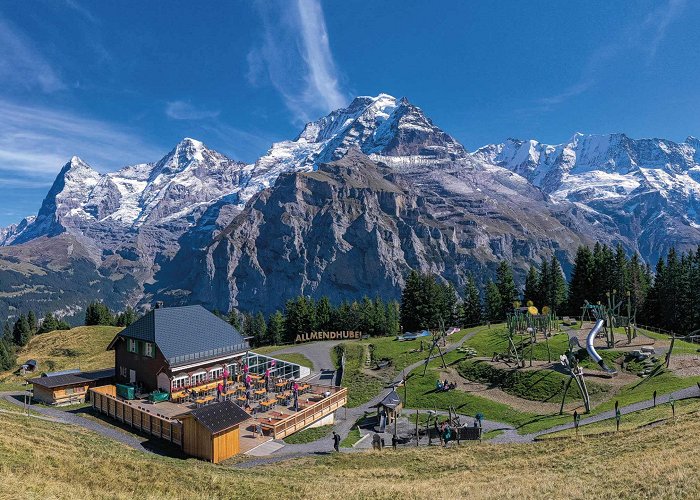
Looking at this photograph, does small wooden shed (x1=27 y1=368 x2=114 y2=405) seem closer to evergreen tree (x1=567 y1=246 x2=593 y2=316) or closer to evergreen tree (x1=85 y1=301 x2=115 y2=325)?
evergreen tree (x1=85 y1=301 x2=115 y2=325)

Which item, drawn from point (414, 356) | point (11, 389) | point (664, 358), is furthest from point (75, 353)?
point (664, 358)

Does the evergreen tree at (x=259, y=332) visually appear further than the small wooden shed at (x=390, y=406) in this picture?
Yes

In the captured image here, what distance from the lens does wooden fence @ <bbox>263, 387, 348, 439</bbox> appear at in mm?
40625

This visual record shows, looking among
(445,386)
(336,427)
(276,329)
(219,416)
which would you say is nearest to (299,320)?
(276,329)

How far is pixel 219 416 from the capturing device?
35.7m

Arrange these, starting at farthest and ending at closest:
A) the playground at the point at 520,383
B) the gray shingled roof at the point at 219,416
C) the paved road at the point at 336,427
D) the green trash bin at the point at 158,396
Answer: the green trash bin at the point at 158,396
the playground at the point at 520,383
the paved road at the point at 336,427
the gray shingled roof at the point at 219,416

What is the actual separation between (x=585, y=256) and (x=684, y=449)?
307ft

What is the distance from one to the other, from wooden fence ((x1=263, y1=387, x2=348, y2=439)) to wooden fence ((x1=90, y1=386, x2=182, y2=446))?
790 cm

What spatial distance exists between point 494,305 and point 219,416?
298 feet

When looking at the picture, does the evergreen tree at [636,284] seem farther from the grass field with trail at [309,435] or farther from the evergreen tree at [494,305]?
the grass field with trail at [309,435]

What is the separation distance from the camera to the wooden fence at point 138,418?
122 feet

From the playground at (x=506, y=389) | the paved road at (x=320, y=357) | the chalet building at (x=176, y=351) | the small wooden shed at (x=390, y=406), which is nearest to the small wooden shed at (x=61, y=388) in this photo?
the playground at (x=506, y=389)

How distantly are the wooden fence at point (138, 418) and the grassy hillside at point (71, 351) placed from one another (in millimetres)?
31465

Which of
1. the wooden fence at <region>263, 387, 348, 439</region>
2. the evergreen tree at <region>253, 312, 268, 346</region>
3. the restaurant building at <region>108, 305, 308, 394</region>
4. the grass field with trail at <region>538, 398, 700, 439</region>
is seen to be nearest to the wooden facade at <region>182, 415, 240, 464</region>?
the wooden fence at <region>263, 387, 348, 439</region>
